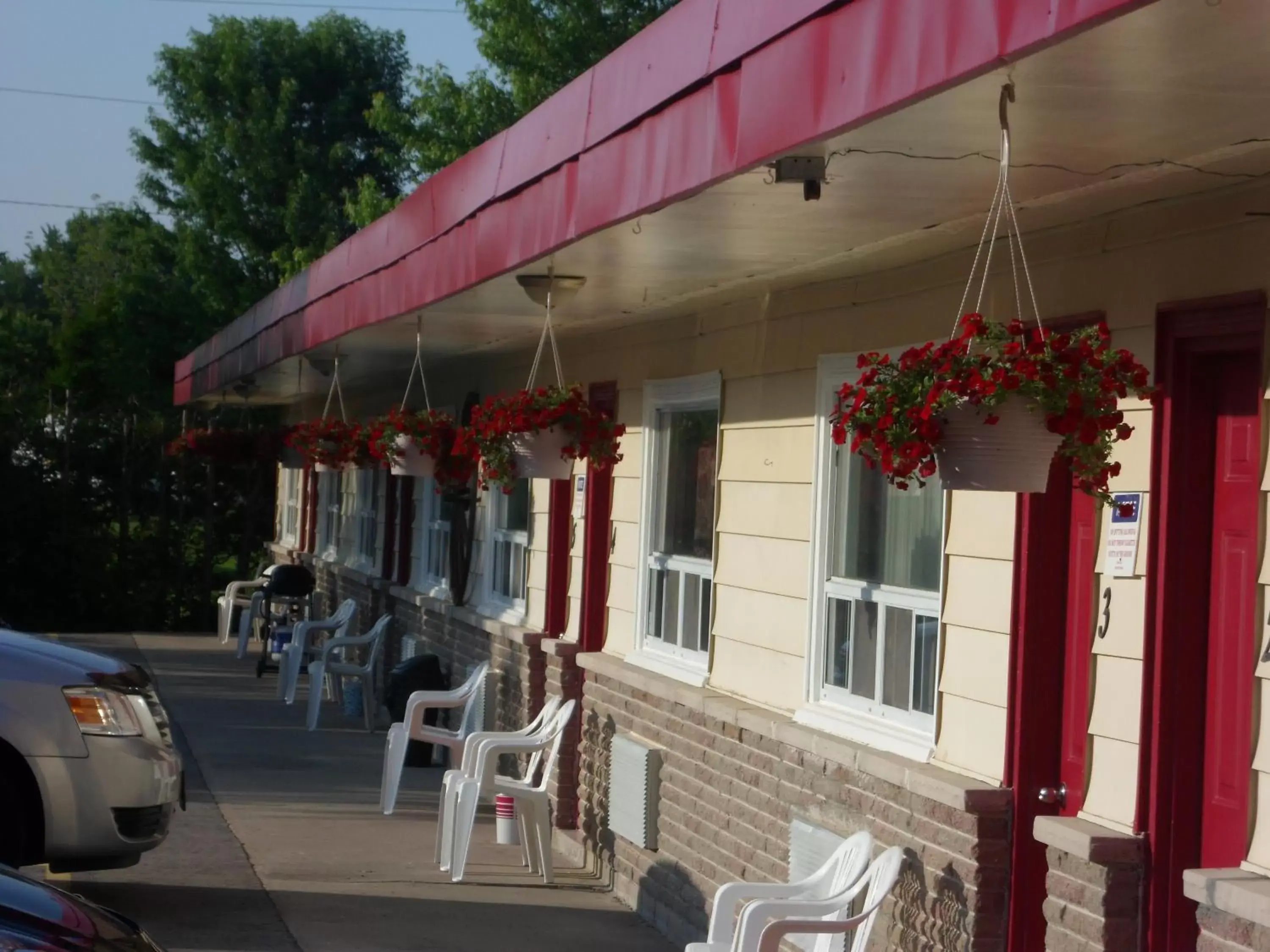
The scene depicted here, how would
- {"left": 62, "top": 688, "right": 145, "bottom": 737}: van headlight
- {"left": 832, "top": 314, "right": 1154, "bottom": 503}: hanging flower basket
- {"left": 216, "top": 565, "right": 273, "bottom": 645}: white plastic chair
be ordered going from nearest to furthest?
1. {"left": 832, "top": 314, "right": 1154, "bottom": 503}: hanging flower basket
2. {"left": 62, "top": 688, "right": 145, "bottom": 737}: van headlight
3. {"left": 216, "top": 565, "right": 273, "bottom": 645}: white plastic chair

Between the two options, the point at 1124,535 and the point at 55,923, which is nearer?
the point at 55,923

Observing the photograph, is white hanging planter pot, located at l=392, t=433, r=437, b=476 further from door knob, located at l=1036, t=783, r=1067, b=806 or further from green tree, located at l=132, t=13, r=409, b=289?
green tree, located at l=132, t=13, r=409, b=289

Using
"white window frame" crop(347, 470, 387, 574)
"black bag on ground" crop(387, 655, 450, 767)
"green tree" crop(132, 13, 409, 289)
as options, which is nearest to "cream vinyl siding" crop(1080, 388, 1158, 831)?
"black bag on ground" crop(387, 655, 450, 767)

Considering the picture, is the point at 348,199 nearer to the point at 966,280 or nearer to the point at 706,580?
the point at 706,580

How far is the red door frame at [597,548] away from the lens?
9.93 metres

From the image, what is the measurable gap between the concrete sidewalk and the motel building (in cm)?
48

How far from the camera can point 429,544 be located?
49.6 feet

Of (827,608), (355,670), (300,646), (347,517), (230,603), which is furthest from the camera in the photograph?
(230,603)

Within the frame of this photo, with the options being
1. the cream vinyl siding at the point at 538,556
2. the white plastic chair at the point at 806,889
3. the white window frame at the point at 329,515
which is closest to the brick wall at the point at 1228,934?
the white plastic chair at the point at 806,889

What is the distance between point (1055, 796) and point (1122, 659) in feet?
1.79

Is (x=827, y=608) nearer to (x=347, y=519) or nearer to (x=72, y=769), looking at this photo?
(x=72, y=769)

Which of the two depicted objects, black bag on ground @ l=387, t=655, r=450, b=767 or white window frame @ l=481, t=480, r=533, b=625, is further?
black bag on ground @ l=387, t=655, r=450, b=767

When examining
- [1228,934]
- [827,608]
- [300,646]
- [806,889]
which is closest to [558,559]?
[827,608]

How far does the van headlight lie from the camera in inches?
281
